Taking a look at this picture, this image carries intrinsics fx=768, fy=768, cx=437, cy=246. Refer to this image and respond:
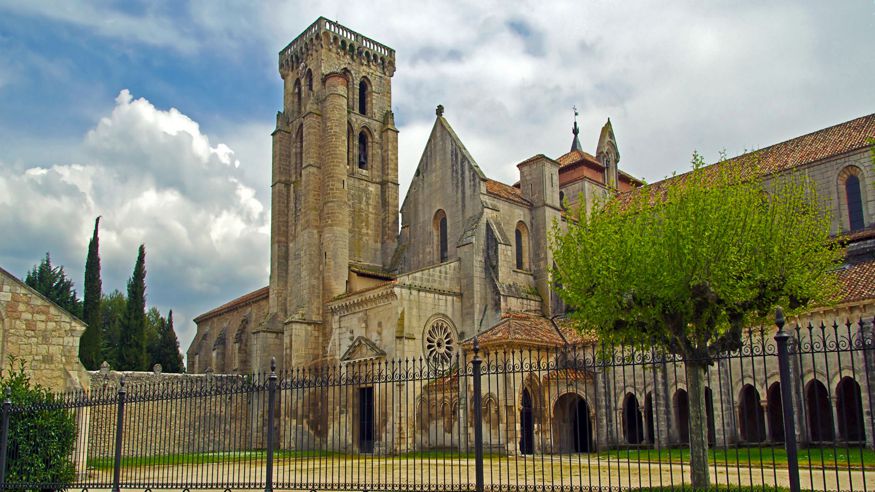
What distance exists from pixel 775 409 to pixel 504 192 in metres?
15.9

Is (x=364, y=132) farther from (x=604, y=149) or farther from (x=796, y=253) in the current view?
(x=796, y=253)

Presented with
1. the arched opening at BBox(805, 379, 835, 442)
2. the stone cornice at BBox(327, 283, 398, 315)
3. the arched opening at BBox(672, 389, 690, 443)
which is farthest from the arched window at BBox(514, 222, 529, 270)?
the arched opening at BBox(805, 379, 835, 442)

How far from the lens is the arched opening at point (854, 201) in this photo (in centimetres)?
3112

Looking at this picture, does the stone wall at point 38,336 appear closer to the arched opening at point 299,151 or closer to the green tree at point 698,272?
the green tree at point 698,272

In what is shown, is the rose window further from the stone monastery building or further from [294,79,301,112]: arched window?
[294,79,301,112]: arched window

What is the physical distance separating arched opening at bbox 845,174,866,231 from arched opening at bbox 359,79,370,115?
83.5ft

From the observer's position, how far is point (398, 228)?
43.2 metres

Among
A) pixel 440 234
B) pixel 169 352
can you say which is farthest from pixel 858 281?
pixel 169 352

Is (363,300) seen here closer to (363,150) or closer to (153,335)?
(363,150)

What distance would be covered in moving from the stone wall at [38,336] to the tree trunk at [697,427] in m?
15.3

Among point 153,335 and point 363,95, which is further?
point 153,335

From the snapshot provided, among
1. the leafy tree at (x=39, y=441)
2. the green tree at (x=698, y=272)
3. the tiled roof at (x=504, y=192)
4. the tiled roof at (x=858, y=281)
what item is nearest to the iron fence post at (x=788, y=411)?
the green tree at (x=698, y=272)

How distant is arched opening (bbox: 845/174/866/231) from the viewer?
3112cm

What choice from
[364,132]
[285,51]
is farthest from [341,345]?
[285,51]
